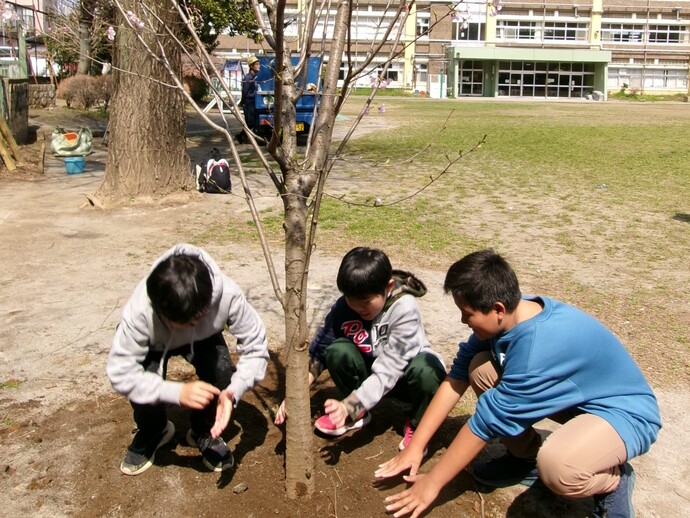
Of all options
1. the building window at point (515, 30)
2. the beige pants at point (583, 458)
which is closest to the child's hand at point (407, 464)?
the beige pants at point (583, 458)

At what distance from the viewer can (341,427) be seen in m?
2.74

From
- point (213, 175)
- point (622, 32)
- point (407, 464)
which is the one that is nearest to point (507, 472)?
point (407, 464)

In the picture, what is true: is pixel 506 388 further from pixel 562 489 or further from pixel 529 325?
pixel 562 489

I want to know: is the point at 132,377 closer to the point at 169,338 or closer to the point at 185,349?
the point at 169,338

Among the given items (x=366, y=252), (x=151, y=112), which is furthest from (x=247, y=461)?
(x=151, y=112)

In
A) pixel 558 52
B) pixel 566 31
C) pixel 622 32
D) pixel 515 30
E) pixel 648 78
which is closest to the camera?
pixel 558 52

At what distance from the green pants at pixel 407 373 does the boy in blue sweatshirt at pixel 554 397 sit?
1.39 ft

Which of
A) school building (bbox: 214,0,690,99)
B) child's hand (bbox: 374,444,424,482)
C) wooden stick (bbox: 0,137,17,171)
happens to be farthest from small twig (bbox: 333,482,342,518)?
school building (bbox: 214,0,690,99)

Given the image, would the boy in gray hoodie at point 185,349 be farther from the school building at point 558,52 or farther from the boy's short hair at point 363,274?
the school building at point 558,52

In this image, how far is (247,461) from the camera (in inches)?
111

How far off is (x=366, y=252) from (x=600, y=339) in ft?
2.98

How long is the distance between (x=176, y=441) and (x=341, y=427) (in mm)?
751

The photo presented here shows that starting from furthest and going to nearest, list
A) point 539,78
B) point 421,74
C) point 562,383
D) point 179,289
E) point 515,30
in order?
point 515,30 → point 421,74 → point 539,78 → point 562,383 → point 179,289

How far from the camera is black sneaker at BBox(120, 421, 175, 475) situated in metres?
2.70
